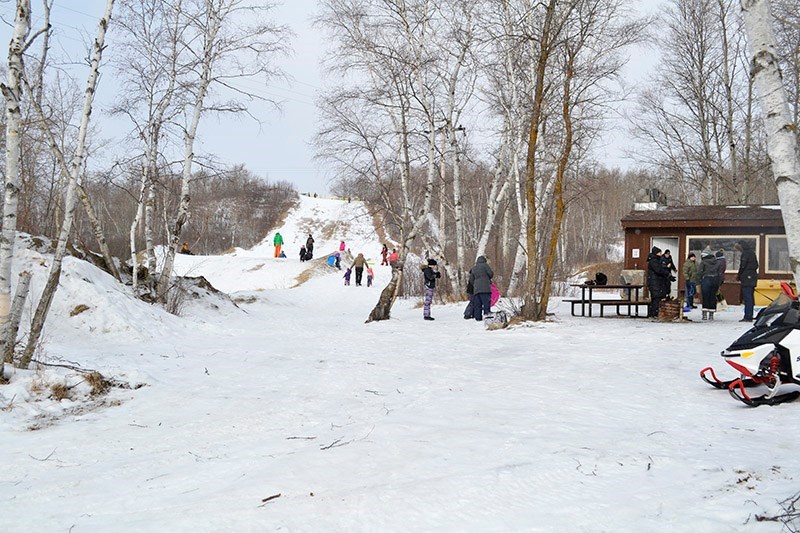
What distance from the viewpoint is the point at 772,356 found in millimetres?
5973

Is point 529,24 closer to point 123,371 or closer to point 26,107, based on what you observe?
point 123,371

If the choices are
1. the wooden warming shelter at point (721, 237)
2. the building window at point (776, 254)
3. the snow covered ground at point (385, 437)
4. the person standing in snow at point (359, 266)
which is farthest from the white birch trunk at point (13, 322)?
the person standing in snow at point (359, 266)

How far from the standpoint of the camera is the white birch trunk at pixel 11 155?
22.4 feet

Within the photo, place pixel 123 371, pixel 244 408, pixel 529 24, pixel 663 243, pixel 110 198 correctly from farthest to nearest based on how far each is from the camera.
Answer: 1. pixel 110 198
2. pixel 663 243
3. pixel 529 24
4. pixel 123 371
5. pixel 244 408

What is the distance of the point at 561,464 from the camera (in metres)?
4.26

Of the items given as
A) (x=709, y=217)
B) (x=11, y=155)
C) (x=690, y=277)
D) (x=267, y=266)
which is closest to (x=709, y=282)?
(x=690, y=277)

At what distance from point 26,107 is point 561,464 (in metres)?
19.7

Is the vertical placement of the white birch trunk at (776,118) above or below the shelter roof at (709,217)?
below

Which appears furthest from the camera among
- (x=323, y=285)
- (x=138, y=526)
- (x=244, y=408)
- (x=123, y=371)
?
(x=323, y=285)

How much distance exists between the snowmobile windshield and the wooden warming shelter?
42.0 feet

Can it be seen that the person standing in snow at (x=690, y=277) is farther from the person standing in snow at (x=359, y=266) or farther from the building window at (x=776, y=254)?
the person standing in snow at (x=359, y=266)

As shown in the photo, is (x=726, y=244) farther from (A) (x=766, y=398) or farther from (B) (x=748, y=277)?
(A) (x=766, y=398)

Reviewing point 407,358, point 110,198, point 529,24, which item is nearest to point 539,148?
point 529,24

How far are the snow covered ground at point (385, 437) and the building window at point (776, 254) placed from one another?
28.6 ft
